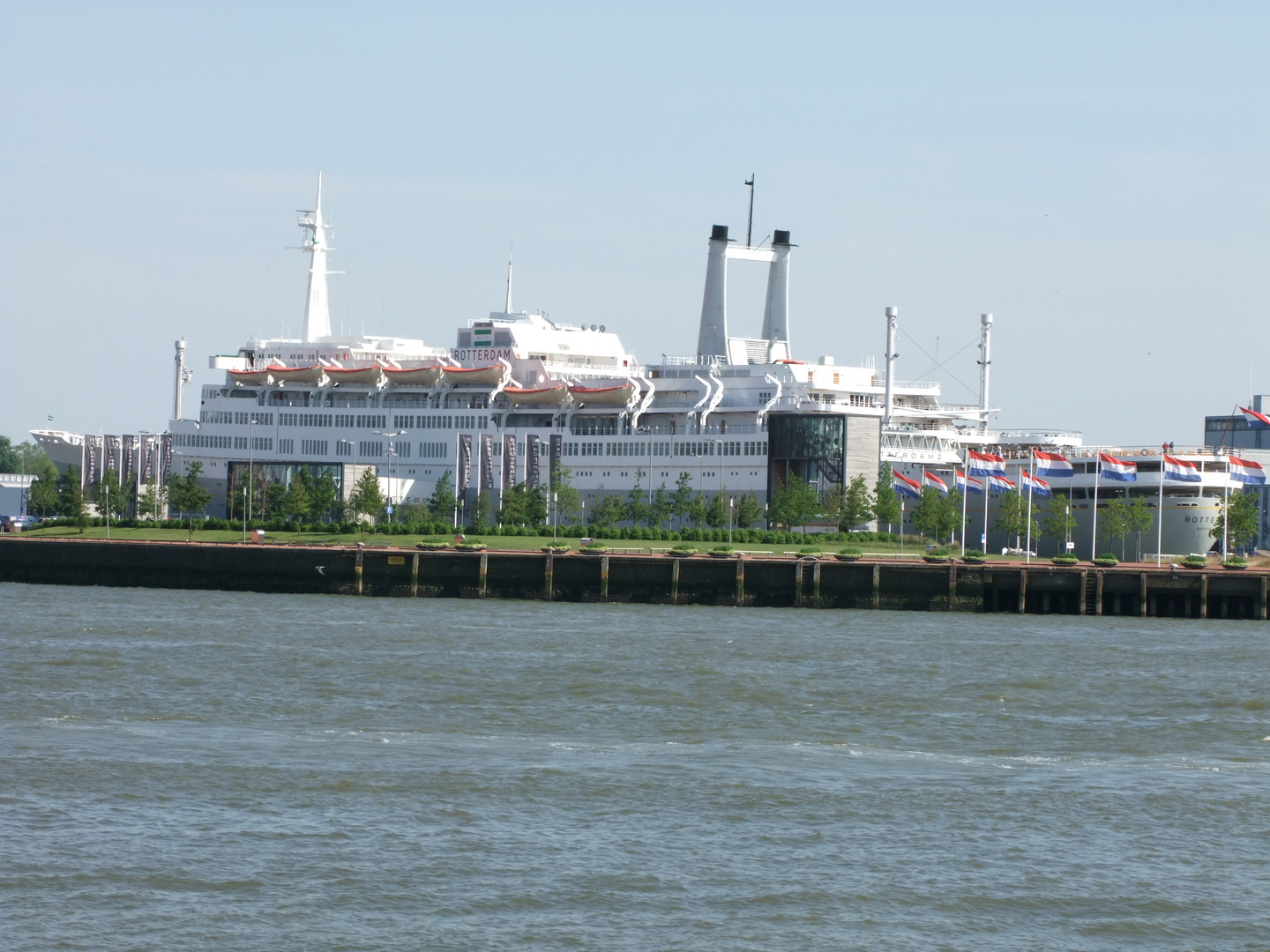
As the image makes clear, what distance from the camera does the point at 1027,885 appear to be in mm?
20969

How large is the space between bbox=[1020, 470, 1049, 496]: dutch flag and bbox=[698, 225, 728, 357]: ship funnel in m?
29.8

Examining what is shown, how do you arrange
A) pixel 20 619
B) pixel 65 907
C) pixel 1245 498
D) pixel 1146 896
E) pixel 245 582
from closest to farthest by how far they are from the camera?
pixel 65 907, pixel 1146 896, pixel 20 619, pixel 245 582, pixel 1245 498

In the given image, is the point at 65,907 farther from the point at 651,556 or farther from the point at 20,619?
the point at 651,556

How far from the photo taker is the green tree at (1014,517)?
85438 millimetres

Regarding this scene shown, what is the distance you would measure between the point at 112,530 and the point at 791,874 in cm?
8097

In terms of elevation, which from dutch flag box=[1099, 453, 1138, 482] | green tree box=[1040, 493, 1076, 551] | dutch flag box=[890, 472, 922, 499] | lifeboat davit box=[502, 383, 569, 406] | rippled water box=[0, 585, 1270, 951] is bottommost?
rippled water box=[0, 585, 1270, 951]

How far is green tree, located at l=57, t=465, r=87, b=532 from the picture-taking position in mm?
98562

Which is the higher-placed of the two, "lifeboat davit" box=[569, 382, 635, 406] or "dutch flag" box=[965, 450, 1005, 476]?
"lifeboat davit" box=[569, 382, 635, 406]

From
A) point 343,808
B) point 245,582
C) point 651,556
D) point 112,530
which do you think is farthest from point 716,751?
point 112,530

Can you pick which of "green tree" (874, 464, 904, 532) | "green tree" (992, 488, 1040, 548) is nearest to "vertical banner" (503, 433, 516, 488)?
"green tree" (874, 464, 904, 532)

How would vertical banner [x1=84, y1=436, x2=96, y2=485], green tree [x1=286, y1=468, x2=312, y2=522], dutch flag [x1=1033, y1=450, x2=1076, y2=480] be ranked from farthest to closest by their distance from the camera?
vertical banner [x1=84, y1=436, x2=96, y2=485], green tree [x1=286, y1=468, x2=312, y2=522], dutch flag [x1=1033, y1=450, x2=1076, y2=480]

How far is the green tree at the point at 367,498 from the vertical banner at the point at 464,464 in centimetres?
516

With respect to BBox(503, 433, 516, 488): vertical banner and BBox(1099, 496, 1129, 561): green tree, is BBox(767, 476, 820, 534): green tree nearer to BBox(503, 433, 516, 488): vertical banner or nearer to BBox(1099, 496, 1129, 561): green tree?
BBox(1099, 496, 1129, 561): green tree

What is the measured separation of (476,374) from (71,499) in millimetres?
25022
